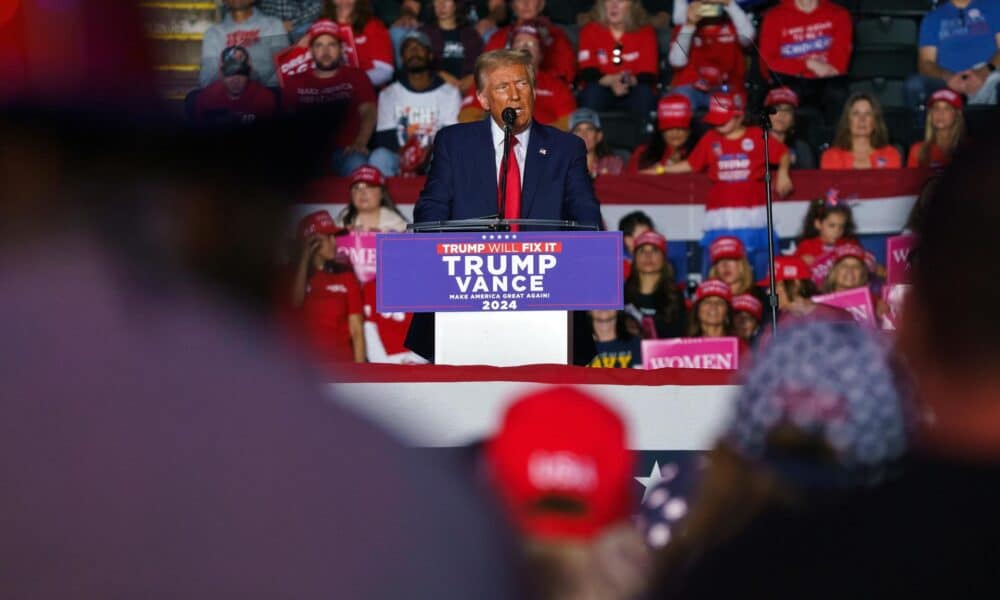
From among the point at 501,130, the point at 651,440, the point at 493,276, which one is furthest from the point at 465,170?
the point at 651,440

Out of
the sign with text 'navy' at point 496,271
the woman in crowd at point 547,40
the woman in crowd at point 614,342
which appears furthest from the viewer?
the woman in crowd at point 547,40

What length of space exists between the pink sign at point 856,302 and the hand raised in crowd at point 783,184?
1383mm

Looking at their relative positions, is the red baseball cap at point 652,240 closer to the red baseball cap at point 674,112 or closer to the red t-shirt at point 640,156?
the red t-shirt at point 640,156

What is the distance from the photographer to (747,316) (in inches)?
299

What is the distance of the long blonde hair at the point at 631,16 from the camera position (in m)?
9.50

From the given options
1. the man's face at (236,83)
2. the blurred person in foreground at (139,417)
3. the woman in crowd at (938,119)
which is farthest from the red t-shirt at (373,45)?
the blurred person in foreground at (139,417)

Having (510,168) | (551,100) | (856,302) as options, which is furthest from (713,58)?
(510,168)

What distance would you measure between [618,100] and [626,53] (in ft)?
1.07

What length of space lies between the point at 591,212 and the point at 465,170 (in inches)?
Result: 19.1

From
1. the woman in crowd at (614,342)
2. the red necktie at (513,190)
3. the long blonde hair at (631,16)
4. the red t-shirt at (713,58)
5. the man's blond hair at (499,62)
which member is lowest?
the woman in crowd at (614,342)

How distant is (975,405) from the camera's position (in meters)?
1.34

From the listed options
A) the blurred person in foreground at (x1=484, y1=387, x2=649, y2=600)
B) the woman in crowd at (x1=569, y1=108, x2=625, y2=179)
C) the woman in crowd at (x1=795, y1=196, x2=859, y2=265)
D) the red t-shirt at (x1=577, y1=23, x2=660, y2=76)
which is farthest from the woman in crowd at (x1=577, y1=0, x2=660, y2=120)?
the blurred person in foreground at (x1=484, y1=387, x2=649, y2=600)

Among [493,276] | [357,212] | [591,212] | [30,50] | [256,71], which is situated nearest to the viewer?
[30,50]

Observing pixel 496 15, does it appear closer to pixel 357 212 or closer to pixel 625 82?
pixel 625 82
